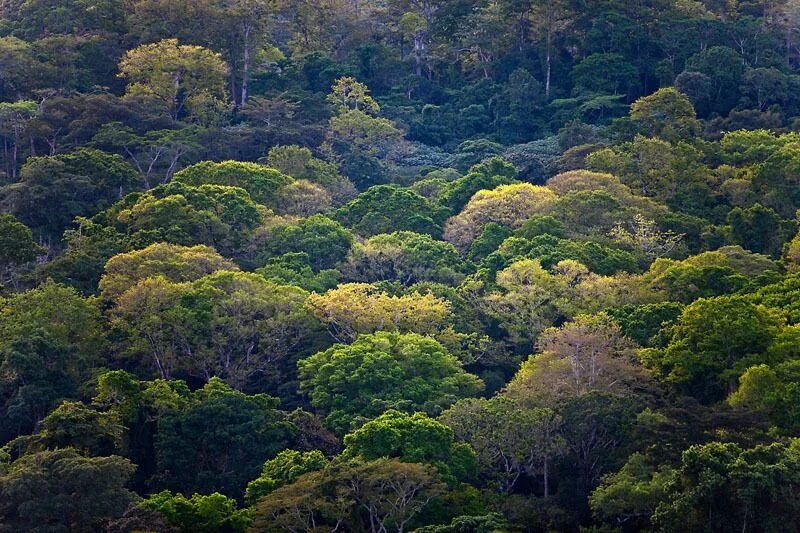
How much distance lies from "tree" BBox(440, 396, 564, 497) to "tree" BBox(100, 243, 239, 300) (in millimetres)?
11721

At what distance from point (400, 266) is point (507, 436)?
12.8 meters

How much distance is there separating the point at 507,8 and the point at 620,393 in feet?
118

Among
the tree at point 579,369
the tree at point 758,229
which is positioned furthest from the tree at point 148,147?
the tree at point 579,369

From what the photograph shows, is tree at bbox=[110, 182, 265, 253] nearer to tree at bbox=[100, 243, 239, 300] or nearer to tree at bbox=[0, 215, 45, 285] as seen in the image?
tree at bbox=[100, 243, 239, 300]

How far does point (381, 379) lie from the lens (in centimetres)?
3806

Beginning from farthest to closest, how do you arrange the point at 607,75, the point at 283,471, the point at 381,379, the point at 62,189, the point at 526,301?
the point at 607,75, the point at 62,189, the point at 526,301, the point at 381,379, the point at 283,471

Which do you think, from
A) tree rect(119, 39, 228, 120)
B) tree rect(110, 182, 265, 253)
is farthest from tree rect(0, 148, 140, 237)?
tree rect(119, 39, 228, 120)

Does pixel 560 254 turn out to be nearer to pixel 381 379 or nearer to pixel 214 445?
pixel 381 379

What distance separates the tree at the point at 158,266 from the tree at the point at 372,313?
164 inches

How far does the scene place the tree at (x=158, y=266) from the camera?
42875mm

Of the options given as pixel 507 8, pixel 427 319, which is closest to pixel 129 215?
pixel 427 319

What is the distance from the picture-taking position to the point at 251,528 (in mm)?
32062

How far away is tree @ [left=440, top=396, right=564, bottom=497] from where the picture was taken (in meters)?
34.6

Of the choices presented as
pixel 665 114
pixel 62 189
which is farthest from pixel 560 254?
pixel 62 189
